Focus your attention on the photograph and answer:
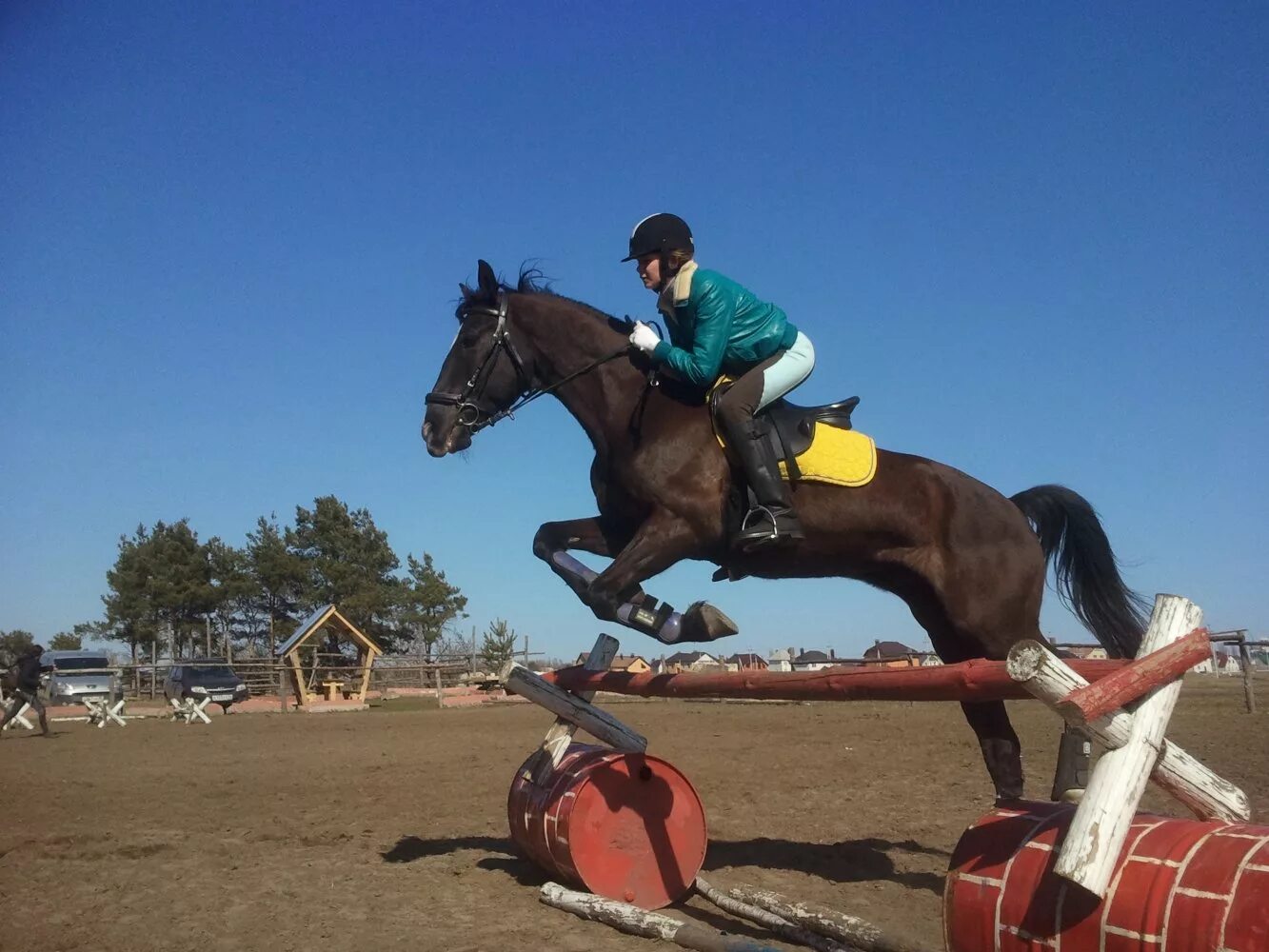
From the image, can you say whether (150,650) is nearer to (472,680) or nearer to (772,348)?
(472,680)

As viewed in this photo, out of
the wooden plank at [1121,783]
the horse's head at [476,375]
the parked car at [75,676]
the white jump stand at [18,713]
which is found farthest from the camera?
the parked car at [75,676]

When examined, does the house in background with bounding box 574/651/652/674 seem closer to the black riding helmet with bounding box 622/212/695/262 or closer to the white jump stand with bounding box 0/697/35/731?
the black riding helmet with bounding box 622/212/695/262

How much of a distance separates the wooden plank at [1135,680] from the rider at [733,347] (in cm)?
229

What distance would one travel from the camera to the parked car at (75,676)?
3356 cm

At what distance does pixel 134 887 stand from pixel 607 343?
3.87 metres

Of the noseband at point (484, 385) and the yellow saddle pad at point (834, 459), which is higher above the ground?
the noseband at point (484, 385)

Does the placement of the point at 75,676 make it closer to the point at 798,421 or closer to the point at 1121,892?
the point at 798,421

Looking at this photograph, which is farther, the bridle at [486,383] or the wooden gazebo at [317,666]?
the wooden gazebo at [317,666]

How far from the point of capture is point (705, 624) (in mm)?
4984

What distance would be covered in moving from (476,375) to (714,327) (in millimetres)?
1411

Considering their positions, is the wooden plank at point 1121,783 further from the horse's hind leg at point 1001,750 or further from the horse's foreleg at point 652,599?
the horse's hind leg at point 1001,750

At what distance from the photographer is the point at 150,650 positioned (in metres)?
51.1

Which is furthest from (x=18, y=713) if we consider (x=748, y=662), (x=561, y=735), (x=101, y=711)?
(x=748, y=662)

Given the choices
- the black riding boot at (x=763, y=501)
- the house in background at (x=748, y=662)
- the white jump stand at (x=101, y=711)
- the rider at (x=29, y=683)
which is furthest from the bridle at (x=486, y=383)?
the house in background at (x=748, y=662)
